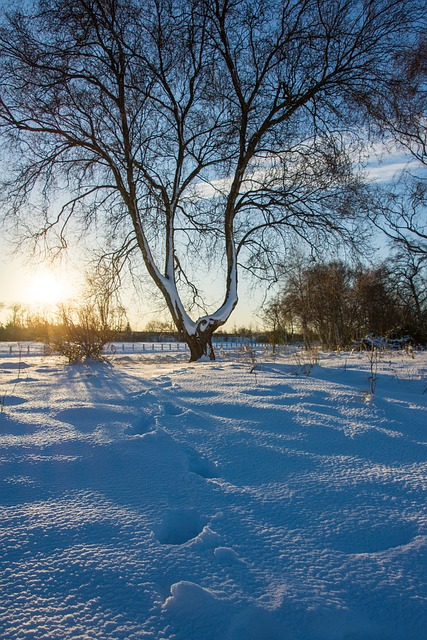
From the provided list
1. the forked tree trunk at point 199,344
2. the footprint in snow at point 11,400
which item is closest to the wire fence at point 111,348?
the forked tree trunk at point 199,344

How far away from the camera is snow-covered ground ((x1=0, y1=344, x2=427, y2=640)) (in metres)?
0.70

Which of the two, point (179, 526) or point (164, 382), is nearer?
point (179, 526)

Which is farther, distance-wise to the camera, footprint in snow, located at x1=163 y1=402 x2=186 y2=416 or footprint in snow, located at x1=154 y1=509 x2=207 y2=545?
footprint in snow, located at x1=163 y1=402 x2=186 y2=416

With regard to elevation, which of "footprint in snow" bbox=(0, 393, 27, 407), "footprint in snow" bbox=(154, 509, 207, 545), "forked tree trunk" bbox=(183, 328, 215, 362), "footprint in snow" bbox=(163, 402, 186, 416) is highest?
"forked tree trunk" bbox=(183, 328, 215, 362)

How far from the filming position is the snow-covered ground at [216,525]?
2.29ft

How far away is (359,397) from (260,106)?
613 cm

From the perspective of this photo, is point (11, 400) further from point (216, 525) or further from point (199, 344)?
point (199, 344)

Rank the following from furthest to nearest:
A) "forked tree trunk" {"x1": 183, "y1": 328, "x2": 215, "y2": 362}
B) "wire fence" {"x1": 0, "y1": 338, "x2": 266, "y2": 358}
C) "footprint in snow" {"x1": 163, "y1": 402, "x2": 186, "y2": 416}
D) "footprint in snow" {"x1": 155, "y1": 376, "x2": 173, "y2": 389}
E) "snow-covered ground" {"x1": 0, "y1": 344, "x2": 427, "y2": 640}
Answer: "wire fence" {"x1": 0, "y1": 338, "x2": 266, "y2": 358} < "forked tree trunk" {"x1": 183, "y1": 328, "x2": 215, "y2": 362} < "footprint in snow" {"x1": 155, "y1": 376, "x2": 173, "y2": 389} < "footprint in snow" {"x1": 163, "y1": 402, "x2": 186, "y2": 416} < "snow-covered ground" {"x1": 0, "y1": 344, "x2": 427, "y2": 640}

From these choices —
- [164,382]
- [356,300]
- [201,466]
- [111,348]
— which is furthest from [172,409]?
[356,300]

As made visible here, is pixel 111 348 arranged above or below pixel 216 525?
above

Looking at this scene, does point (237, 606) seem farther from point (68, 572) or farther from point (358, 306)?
point (358, 306)

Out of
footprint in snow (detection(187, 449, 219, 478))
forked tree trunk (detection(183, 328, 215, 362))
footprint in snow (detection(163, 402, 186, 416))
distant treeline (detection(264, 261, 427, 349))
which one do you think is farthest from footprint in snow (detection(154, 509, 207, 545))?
distant treeline (detection(264, 261, 427, 349))

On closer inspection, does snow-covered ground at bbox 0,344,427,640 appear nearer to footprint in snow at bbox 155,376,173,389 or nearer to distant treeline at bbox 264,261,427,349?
footprint in snow at bbox 155,376,173,389

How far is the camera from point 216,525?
101 centimetres
